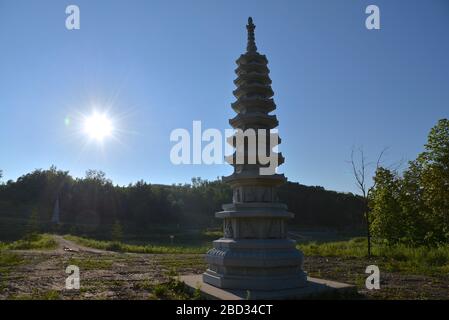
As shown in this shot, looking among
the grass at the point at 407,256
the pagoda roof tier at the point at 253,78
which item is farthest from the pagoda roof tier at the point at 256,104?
the grass at the point at 407,256

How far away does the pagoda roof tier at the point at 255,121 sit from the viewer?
10617 mm

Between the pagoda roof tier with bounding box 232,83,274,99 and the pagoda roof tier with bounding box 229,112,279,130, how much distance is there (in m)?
0.70

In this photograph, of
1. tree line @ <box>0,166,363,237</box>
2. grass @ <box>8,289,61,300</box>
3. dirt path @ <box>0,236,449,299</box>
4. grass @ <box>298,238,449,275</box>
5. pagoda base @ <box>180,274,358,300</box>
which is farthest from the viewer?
tree line @ <box>0,166,363,237</box>

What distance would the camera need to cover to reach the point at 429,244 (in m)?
23.6

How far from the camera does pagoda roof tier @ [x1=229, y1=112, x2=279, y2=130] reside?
34.8 ft

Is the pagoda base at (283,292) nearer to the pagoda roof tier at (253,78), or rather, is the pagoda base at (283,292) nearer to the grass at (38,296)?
the grass at (38,296)

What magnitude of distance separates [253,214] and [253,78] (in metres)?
3.98

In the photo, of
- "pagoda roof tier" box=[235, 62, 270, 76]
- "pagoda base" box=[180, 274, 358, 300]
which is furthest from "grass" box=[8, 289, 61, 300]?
"pagoda roof tier" box=[235, 62, 270, 76]

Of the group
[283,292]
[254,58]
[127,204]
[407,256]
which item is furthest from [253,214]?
[127,204]

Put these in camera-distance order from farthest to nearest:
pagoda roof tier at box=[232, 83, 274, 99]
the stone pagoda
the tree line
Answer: the tree line
pagoda roof tier at box=[232, 83, 274, 99]
the stone pagoda

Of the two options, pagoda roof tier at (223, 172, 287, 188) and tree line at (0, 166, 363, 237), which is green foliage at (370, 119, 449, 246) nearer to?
pagoda roof tier at (223, 172, 287, 188)

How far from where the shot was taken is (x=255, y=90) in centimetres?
1098

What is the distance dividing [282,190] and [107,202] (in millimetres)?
31380
